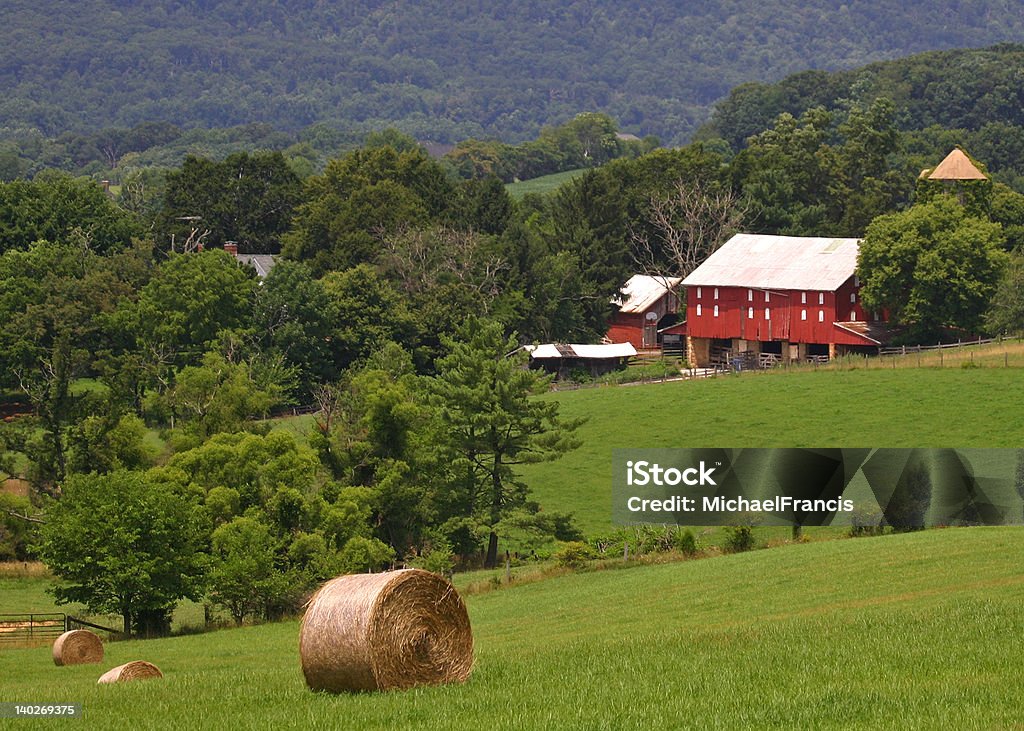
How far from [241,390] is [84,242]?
4766 centimetres

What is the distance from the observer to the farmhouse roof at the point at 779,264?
9800cm

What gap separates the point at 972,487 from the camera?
1959 inches

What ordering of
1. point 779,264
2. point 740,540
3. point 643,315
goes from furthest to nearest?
point 643,315 → point 779,264 → point 740,540

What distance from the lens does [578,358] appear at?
9894 cm

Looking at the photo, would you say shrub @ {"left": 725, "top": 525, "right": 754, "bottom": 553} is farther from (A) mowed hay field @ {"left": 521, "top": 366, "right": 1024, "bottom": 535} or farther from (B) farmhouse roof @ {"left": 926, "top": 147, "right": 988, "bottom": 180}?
(B) farmhouse roof @ {"left": 926, "top": 147, "right": 988, "bottom": 180}

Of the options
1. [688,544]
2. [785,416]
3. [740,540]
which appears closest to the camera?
[740,540]

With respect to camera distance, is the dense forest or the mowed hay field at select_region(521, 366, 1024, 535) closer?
the dense forest

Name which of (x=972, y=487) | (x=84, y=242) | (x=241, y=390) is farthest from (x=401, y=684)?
(x=84, y=242)

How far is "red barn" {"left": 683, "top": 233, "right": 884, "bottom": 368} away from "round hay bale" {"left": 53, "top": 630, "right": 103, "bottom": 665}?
63.7 meters

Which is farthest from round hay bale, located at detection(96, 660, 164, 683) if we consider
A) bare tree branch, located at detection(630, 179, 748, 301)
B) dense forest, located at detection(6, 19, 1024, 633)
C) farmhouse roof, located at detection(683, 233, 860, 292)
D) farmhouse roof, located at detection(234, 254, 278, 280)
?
bare tree branch, located at detection(630, 179, 748, 301)

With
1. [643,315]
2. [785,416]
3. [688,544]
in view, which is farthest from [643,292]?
[688,544]

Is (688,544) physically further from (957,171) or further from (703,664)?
(957,171)

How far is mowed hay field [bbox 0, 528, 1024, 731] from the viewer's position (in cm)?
1948

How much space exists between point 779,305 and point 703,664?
7635cm
